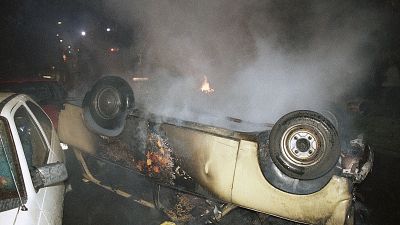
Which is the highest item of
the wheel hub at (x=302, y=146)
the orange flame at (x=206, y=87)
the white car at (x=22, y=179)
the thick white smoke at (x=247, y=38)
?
the thick white smoke at (x=247, y=38)

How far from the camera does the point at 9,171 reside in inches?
81.1

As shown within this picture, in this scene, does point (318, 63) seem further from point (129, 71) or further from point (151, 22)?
point (129, 71)

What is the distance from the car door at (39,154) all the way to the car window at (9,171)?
10 cm

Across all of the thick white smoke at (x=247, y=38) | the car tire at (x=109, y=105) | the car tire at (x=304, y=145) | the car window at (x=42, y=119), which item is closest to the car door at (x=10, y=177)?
the car window at (x=42, y=119)

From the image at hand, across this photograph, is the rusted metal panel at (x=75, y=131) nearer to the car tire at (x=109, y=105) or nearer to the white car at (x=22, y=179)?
the car tire at (x=109, y=105)

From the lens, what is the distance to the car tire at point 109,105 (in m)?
3.52

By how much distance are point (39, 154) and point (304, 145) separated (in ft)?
8.38

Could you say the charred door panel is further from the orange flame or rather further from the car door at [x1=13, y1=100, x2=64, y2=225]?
the orange flame

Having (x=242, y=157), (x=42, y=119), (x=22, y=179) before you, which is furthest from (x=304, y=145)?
(x=42, y=119)

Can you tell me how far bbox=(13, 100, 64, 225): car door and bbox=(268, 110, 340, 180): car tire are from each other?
1992 mm

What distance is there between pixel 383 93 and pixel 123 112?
9.82 metres

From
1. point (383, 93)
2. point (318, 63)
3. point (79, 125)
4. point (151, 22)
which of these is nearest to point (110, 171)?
point (79, 125)

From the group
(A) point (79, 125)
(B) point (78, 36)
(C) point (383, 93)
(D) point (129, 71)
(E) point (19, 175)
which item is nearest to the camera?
(E) point (19, 175)

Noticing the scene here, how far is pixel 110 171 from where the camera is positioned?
13.9 feet
